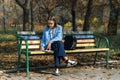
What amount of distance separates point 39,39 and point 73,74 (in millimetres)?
1312

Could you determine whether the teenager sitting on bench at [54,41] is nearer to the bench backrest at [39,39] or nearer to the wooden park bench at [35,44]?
the wooden park bench at [35,44]

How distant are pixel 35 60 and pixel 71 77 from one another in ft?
9.81

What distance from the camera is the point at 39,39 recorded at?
371 inches

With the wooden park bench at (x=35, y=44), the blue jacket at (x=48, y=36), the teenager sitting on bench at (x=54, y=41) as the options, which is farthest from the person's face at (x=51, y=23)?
the wooden park bench at (x=35, y=44)

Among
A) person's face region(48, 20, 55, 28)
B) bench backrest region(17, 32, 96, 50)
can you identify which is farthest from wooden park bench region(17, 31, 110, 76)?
person's face region(48, 20, 55, 28)

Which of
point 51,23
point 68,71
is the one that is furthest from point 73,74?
point 51,23

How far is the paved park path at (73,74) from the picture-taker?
28.1 ft

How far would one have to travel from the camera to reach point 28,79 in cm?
834

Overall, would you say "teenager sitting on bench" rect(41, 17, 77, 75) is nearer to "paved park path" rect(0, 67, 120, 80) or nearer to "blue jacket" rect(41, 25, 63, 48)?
"blue jacket" rect(41, 25, 63, 48)

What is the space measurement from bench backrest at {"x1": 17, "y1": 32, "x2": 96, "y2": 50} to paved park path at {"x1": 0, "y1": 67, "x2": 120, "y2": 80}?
70cm

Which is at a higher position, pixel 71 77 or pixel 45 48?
pixel 45 48

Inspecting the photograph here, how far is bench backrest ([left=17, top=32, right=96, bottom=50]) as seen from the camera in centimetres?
920

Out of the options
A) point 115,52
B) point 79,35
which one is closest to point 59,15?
point 115,52

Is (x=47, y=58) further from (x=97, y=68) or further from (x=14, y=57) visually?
(x=97, y=68)
